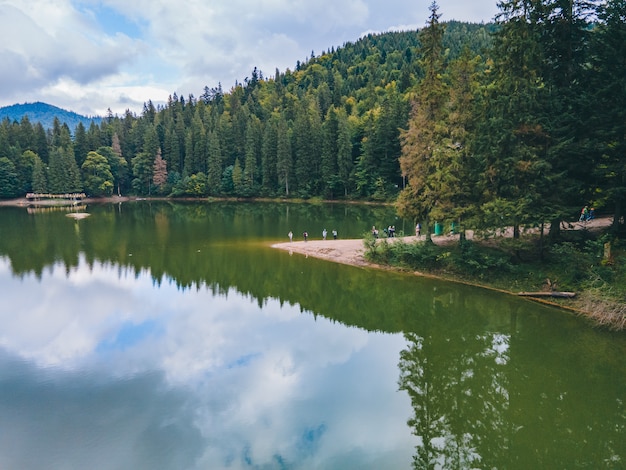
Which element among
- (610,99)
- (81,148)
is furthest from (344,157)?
(81,148)

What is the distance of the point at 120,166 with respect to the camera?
105m

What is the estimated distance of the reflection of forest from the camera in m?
11.8

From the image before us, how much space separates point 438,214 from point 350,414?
54.6ft

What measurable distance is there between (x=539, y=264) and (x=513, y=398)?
1321cm

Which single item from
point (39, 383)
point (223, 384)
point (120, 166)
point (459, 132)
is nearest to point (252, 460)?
point (223, 384)

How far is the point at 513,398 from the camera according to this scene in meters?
14.4

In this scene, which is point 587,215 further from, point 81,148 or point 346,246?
point 81,148

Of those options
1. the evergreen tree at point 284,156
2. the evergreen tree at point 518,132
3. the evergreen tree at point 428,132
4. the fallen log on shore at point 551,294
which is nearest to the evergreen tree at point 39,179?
the evergreen tree at point 284,156

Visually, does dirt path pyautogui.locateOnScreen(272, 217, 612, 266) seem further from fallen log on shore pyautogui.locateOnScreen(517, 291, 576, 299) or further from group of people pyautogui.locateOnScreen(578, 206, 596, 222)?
fallen log on shore pyautogui.locateOnScreen(517, 291, 576, 299)

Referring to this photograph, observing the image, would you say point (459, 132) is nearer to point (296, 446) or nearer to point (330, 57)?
point (296, 446)

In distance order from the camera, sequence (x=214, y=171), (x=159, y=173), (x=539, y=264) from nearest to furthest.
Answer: (x=539, y=264), (x=214, y=171), (x=159, y=173)

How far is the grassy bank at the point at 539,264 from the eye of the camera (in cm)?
2002

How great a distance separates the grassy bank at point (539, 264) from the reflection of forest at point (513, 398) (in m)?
2.20

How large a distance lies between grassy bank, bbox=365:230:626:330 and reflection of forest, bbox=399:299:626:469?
2199 mm
